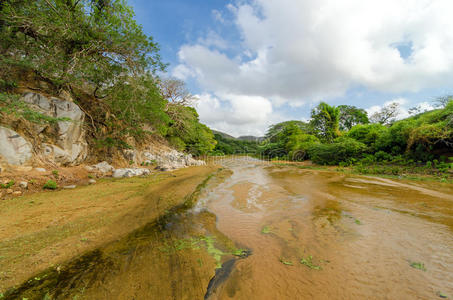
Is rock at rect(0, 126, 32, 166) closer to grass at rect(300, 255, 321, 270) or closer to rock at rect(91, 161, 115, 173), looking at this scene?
rock at rect(91, 161, 115, 173)

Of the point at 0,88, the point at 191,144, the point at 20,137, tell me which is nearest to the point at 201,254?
the point at 20,137

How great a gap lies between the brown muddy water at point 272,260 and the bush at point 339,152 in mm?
10759

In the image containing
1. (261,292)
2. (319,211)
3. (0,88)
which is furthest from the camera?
(0,88)

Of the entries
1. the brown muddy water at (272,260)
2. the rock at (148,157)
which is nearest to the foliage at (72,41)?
the rock at (148,157)

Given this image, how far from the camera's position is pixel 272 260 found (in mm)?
2160

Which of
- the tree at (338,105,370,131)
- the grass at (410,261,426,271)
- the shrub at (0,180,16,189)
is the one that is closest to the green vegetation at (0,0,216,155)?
the shrub at (0,180,16,189)

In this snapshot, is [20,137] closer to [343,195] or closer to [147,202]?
[147,202]

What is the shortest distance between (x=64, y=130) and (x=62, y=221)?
591cm

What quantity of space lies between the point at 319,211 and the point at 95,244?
458 cm

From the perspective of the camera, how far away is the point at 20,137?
5.23m

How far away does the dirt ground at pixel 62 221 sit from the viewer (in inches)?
79.9

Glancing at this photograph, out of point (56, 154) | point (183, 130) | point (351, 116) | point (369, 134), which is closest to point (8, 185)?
point (56, 154)

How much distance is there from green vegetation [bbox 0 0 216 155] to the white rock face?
1.90 feet

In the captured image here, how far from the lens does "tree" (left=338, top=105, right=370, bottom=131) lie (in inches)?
1188
